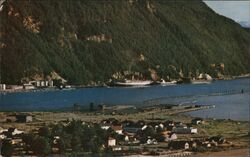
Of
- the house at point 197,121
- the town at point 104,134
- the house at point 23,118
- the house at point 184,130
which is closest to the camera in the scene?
the town at point 104,134

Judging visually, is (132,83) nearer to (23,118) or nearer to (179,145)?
(179,145)

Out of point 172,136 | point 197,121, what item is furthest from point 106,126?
point 197,121

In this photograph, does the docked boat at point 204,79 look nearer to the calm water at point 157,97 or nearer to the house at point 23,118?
the calm water at point 157,97

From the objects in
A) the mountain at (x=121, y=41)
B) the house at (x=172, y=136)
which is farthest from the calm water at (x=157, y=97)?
the house at (x=172, y=136)

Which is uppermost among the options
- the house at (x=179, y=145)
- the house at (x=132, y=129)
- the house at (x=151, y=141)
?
the house at (x=132, y=129)

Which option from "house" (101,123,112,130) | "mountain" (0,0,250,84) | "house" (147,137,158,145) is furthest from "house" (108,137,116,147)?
"mountain" (0,0,250,84)

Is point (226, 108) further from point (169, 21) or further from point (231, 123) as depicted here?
point (169, 21)
